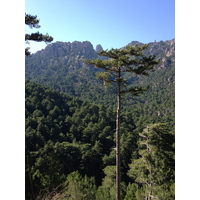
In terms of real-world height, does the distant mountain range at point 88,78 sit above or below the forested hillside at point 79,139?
above

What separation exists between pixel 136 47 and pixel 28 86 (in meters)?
43.1

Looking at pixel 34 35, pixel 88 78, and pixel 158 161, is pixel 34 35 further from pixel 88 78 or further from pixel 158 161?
pixel 88 78

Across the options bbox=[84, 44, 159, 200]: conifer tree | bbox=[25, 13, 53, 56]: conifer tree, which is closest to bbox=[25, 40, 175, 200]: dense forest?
bbox=[84, 44, 159, 200]: conifer tree

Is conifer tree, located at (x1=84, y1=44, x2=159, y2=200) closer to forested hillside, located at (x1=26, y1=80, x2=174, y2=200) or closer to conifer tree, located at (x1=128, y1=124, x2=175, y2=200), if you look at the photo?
conifer tree, located at (x1=128, y1=124, x2=175, y2=200)

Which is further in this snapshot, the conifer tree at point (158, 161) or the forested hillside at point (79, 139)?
the forested hillside at point (79, 139)

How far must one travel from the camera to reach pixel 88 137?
119 ft

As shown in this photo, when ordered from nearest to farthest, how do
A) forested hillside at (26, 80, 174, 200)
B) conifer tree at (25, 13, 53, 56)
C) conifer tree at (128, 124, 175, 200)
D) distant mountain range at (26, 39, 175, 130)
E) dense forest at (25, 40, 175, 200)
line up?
conifer tree at (25, 13, 53, 56) → dense forest at (25, 40, 175, 200) → conifer tree at (128, 124, 175, 200) → forested hillside at (26, 80, 174, 200) → distant mountain range at (26, 39, 175, 130)

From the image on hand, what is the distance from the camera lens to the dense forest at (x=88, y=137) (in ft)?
26.9

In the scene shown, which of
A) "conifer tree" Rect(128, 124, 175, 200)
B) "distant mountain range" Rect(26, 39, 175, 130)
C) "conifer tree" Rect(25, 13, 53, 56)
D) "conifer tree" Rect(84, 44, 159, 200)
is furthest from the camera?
"distant mountain range" Rect(26, 39, 175, 130)

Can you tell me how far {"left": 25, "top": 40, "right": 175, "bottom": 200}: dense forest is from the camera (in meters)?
8.21

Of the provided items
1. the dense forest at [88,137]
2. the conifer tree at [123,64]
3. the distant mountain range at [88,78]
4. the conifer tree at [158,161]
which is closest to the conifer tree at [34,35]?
the conifer tree at [123,64]

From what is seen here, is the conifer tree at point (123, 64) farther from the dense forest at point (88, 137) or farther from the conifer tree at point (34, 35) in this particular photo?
the conifer tree at point (34, 35)
